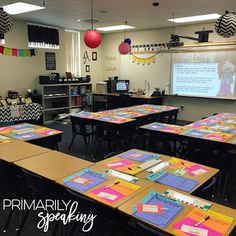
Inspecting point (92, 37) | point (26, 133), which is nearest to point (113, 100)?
point (92, 37)

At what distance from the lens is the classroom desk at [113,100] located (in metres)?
7.69

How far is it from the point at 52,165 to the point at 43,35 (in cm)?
591

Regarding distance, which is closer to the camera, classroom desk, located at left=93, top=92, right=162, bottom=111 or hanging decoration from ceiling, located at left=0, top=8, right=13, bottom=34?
hanging decoration from ceiling, located at left=0, top=8, right=13, bottom=34

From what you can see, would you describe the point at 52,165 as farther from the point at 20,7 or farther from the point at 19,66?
the point at 19,66

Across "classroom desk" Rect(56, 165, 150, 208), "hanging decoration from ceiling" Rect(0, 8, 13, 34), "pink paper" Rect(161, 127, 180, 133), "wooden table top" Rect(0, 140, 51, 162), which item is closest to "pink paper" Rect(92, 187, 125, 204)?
"classroom desk" Rect(56, 165, 150, 208)

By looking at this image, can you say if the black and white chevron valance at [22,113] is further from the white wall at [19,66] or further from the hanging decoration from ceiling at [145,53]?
the hanging decoration from ceiling at [145,53]

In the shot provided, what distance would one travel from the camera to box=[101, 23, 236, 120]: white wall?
7.24 m

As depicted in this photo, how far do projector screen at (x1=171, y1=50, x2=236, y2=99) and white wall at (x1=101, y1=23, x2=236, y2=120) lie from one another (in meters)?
0.22

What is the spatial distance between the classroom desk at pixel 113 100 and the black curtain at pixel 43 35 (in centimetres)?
221

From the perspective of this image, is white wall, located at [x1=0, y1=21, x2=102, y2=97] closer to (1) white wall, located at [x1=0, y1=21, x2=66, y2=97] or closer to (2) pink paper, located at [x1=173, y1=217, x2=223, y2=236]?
(1) white wall, located at [x1=0, y1=21, x2=66, y2=97]

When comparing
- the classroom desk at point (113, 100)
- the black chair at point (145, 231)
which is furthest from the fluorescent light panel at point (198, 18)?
the black chair at point (145, 231)

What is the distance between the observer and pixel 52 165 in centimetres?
246

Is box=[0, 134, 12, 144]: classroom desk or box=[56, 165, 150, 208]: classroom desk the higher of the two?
box=[0, 134, 12, 144]: classroom desk

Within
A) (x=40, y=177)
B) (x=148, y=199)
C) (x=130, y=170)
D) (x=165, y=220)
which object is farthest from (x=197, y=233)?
(x=40, y=177)
